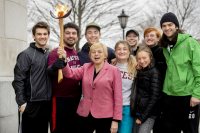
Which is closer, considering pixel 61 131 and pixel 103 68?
pixel 103 68

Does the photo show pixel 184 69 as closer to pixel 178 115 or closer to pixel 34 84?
pixel 178 115

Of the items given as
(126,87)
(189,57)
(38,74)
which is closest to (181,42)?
(189,57)

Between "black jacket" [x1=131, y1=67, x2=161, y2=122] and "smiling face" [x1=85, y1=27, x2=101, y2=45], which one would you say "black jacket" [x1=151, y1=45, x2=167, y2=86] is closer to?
"black jacket" [x1=131, y1=67, x2=161, y2=122]

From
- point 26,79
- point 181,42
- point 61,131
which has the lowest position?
point 61,131

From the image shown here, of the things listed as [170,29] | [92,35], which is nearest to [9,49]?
[92,35]

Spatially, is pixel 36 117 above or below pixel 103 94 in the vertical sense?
below

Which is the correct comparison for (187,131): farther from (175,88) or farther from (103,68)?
(103,68)

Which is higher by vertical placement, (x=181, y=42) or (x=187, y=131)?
(x=181, y=42)

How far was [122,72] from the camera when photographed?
16.6 feet

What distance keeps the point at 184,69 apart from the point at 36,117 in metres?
2.04

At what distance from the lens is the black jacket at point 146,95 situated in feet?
16.1

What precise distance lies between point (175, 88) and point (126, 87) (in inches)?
25.4

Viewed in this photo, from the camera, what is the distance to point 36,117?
5.02m

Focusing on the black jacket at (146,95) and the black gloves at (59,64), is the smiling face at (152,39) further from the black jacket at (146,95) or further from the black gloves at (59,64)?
the black gloves at (59,64)
